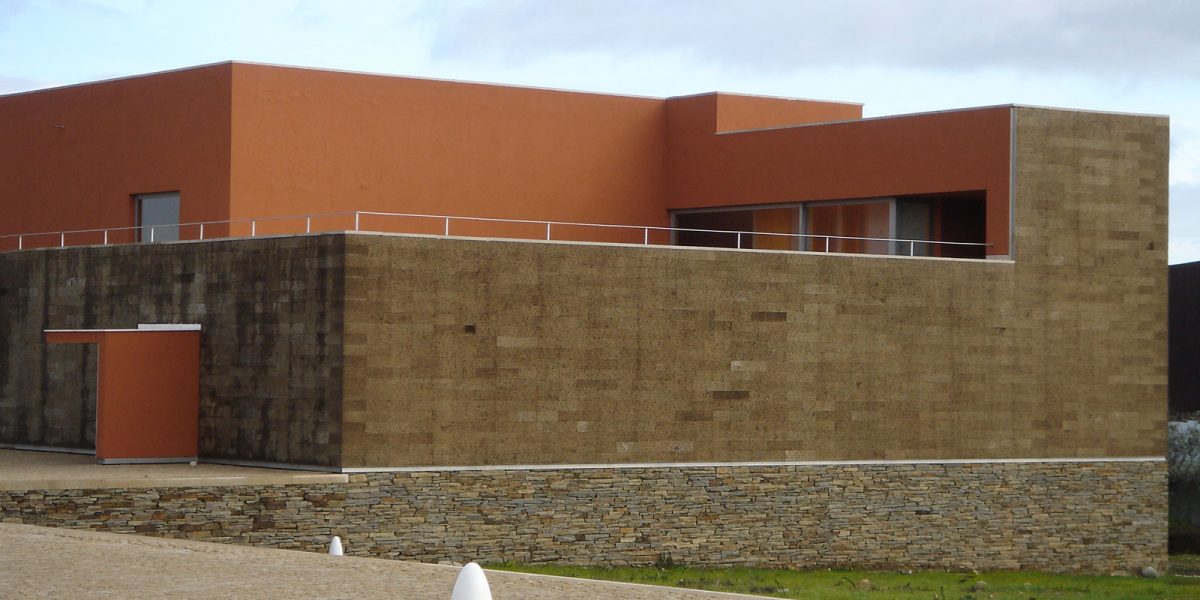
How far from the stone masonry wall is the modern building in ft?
0.24

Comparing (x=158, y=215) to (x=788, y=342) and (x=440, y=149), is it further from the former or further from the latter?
(x=788, y=342)

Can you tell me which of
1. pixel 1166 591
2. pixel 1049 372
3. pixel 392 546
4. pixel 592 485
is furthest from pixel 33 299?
pixel 1166 591

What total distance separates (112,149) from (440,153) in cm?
674

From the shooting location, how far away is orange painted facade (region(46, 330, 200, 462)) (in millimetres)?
25250

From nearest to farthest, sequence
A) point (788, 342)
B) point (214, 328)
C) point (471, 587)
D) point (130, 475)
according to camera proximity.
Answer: point (471, 587) → point (130, 475) → point (214, 328) → point (788, 342)

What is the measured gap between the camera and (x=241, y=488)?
23.1 meters

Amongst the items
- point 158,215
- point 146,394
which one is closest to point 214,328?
point 146,394

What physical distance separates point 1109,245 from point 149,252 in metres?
18.1

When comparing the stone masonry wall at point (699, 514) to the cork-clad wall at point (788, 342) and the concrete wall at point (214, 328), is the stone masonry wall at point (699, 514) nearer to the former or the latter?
the cork-clad wall at point (788, 342)

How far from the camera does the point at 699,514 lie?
2581 cm

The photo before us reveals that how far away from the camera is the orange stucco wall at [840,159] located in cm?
2848

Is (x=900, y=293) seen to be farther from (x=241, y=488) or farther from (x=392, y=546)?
(x=241, y=488)

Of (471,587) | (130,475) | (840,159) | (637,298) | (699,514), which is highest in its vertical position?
(840,159)

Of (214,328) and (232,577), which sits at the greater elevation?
(214,328)
